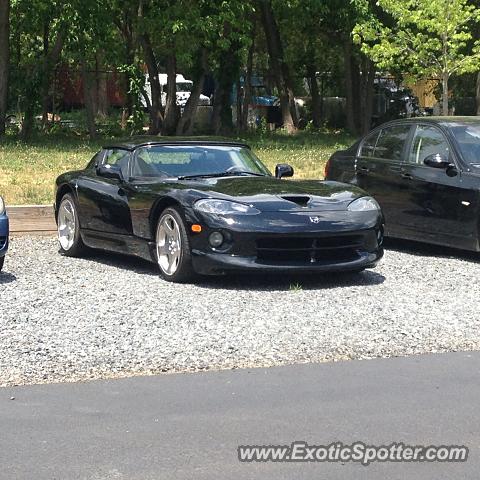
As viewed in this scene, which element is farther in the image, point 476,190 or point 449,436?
point 476,190

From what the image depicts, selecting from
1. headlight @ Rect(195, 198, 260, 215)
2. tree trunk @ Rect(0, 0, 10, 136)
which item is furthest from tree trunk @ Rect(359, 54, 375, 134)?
headlight @ Rect(195, 198, 260, 215)

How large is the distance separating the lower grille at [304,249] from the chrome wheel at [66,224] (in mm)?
2943

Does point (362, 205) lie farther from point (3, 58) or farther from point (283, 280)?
point (3, 58)

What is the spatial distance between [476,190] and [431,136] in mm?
1251

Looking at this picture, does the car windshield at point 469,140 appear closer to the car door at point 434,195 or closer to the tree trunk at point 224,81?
the car door at point 434,195

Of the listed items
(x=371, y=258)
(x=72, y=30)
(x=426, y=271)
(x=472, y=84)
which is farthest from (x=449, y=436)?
(x=472, y=84)

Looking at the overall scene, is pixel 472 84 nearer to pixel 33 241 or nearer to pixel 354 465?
pixel 33 241

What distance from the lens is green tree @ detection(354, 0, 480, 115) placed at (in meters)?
22.8

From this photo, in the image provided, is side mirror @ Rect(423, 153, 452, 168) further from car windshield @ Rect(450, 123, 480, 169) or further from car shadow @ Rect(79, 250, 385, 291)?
car shadow @ Rect(79, 250, 385, 291)

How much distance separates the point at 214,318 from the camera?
27.4 ft

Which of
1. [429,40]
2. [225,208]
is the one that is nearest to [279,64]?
[429,40]

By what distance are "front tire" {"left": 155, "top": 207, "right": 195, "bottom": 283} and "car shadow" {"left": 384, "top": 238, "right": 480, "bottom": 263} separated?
130 inches

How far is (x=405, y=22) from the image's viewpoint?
23.6 metres

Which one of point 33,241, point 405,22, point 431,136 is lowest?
point 33,241
